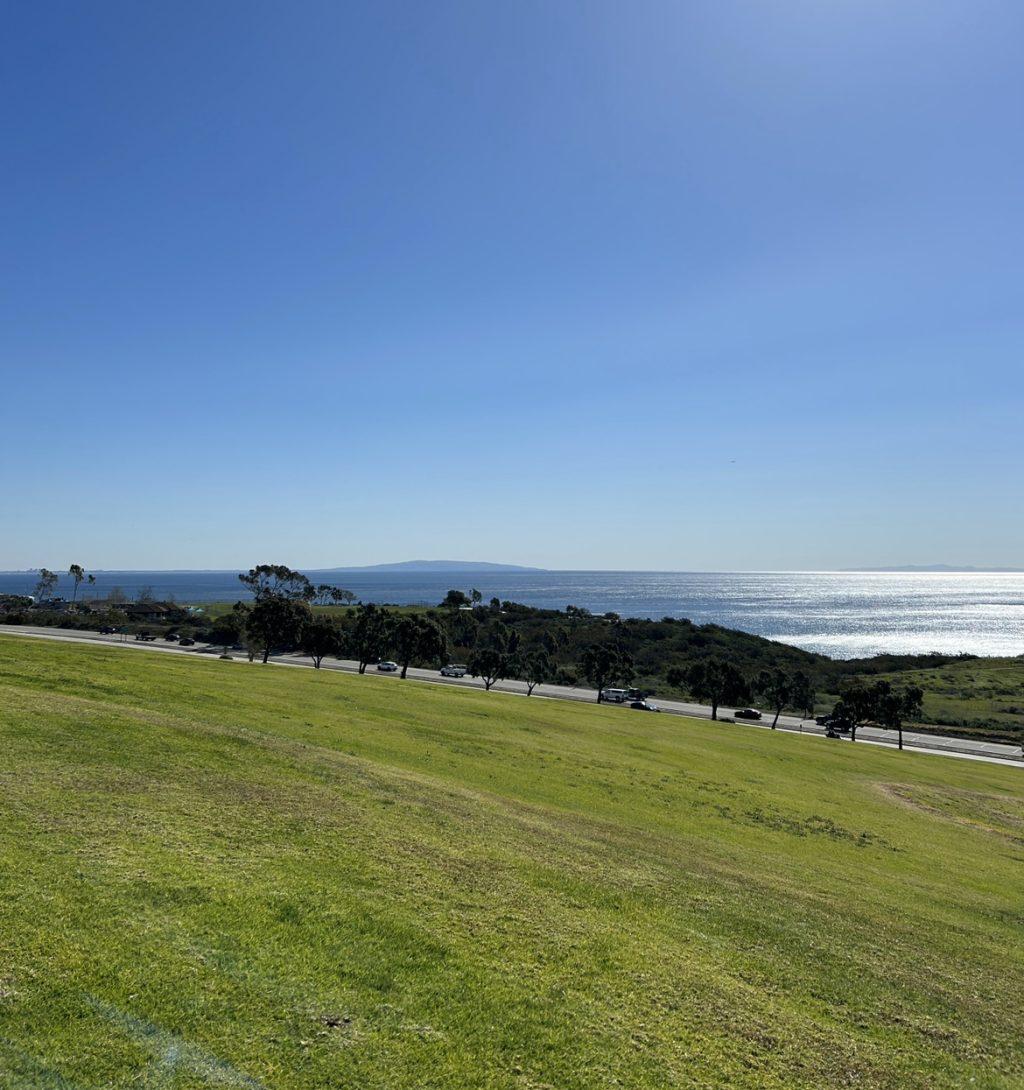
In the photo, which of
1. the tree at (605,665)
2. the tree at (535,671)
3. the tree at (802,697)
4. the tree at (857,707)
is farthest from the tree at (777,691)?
the tree at (535,671)

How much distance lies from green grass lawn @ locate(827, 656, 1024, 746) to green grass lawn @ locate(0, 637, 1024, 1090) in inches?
2860

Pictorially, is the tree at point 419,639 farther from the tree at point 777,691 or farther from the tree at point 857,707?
the tree at point 857,707

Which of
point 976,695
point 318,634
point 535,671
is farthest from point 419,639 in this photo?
point 976,695

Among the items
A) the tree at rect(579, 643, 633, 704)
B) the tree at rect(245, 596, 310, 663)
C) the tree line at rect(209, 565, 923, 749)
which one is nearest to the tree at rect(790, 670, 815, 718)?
the tree line at rect(209, 565, 923, 749)

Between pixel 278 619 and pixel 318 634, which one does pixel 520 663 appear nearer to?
pixel 318 634

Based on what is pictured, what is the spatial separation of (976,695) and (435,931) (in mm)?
130103

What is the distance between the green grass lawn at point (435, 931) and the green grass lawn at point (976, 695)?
72652 millimetres

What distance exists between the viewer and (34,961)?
8.43 m

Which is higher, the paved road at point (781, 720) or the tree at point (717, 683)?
the tree at point (717, 683)

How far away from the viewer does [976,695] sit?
112312 millimetres

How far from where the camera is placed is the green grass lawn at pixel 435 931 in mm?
7922

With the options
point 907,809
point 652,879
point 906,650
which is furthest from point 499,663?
point 906,650

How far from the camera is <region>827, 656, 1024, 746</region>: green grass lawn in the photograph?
84.4m

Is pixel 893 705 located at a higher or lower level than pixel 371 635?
lower
